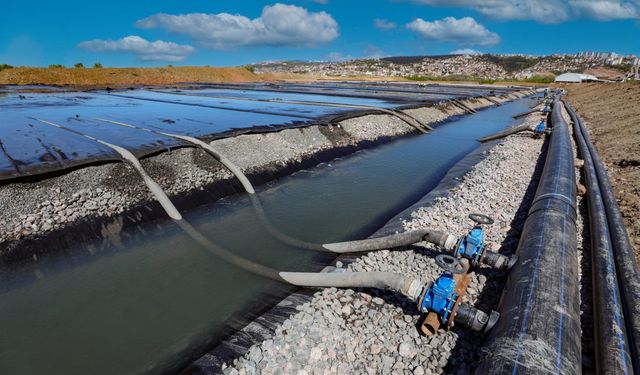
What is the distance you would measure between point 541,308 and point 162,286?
20.6 feet

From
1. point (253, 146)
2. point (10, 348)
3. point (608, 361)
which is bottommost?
point (10, 348)

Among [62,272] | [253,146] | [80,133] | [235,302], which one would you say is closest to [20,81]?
[80,133]

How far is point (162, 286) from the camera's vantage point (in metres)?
6.28

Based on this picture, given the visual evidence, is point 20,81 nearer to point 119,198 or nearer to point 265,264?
point 119,198

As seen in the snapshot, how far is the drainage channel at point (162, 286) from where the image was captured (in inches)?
190

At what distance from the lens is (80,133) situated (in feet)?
42.4

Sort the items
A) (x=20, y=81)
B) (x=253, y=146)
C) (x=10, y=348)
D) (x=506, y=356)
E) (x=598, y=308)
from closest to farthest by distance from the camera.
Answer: (x=506, y=356) → (x=598, y=308) → (x=10, y=348) → (x=253, y=146) → (x=20, y=81)

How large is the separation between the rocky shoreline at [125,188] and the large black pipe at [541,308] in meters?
8.35

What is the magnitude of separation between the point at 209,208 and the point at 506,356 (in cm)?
830

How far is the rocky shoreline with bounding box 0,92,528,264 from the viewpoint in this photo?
287 inches

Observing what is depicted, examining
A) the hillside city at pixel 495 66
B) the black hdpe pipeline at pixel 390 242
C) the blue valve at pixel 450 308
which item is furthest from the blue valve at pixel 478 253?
the hillside city at pixel 495 66

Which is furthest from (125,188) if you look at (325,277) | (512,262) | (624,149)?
(624,149)

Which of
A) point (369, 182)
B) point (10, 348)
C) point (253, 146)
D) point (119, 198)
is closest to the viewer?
point (10, 348)

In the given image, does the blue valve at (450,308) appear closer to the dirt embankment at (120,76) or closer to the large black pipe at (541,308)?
the large black pipe at (541,308)
